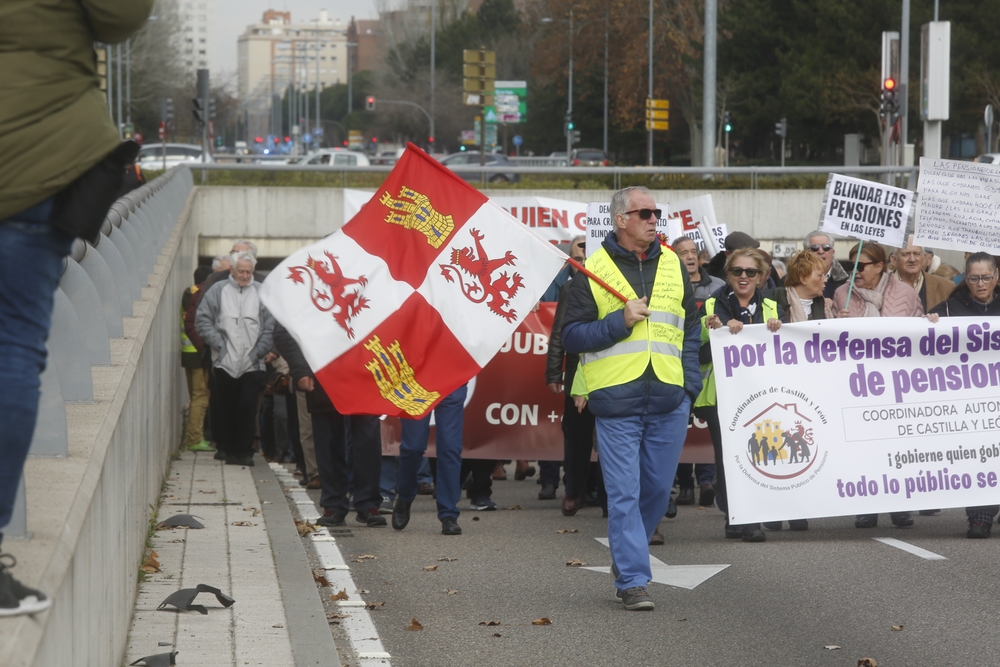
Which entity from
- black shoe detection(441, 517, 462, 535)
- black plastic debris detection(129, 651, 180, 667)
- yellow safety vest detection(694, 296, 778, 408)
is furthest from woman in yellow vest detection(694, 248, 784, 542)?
black plastic debris detection(129, 651, 180, 667)

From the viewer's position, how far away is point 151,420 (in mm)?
8711

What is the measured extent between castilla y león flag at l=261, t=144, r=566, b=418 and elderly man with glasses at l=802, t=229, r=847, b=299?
4.23 metres

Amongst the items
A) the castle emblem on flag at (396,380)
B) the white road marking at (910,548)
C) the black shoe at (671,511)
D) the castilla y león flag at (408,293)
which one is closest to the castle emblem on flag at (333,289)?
the castilla y león flag at (408,293)

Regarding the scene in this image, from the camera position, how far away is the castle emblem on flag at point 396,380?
810cm

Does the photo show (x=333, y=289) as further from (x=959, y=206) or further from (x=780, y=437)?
(x=959, y=206)

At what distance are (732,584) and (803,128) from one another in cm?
5506

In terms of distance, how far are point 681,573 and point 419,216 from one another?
2.49 metres

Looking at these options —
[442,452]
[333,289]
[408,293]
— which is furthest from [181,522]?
[408,293]

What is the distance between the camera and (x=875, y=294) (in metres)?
10.3

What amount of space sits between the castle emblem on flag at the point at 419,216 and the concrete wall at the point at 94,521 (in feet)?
4.95

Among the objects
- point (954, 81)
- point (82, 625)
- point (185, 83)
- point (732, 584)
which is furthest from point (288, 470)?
point (185, 83)

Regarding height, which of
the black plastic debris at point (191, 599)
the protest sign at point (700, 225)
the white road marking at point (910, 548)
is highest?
the protest sign at point (700, 225)

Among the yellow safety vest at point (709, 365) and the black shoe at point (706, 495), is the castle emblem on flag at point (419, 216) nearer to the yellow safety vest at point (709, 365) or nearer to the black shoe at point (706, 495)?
the yellow safety vest at point (709, 365)

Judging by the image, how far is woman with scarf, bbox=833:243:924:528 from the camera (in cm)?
1016
